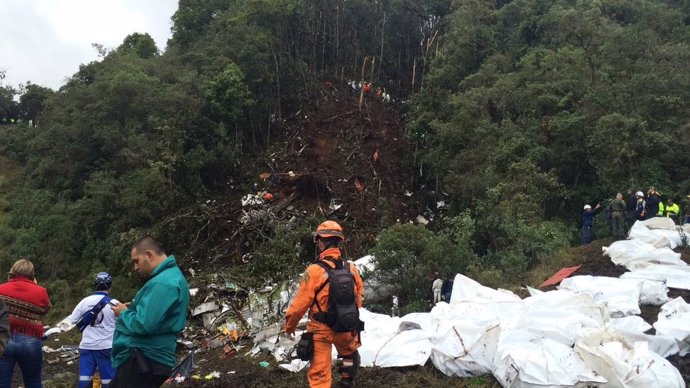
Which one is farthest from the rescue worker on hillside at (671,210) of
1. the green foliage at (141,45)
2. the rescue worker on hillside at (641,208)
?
the green foliage at (141,45)

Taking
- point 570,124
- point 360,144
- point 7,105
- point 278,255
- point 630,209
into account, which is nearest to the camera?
point 630,209

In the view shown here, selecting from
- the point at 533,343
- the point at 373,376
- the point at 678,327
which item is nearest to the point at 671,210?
the point at 678,327

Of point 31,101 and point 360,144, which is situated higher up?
point 31,101

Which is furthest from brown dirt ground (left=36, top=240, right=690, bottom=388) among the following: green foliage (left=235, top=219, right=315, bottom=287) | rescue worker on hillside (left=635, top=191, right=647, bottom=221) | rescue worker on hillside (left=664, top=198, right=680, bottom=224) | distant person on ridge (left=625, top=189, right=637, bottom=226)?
rescue worker on hillside (left=664, top=198, right=680, bottom=224)

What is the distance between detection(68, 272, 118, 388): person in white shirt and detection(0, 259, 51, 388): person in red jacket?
0.83 ft

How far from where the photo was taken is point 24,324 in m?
3.82

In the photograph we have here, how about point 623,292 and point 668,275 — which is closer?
point 623,292

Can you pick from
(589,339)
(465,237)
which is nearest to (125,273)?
(465,237)

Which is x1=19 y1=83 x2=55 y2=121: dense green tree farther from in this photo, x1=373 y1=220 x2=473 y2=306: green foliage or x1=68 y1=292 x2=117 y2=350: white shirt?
x1=68 y1=292 x2=117 y2=350: white shirt

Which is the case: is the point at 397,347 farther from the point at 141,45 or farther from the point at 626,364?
the point at 141,45

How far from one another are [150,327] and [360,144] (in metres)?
16.7

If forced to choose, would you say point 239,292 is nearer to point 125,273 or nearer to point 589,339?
point 125,273

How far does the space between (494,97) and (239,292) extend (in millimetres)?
9081

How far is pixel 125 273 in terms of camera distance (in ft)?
42.4
